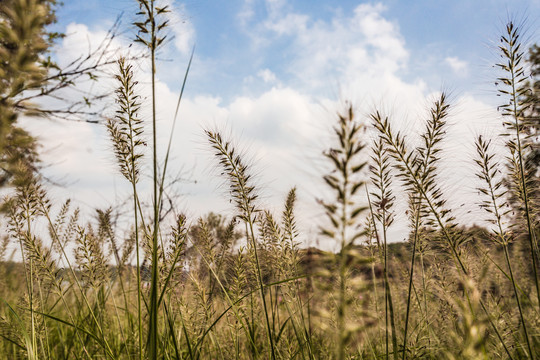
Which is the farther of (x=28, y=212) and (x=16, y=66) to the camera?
(x=28, y=212)

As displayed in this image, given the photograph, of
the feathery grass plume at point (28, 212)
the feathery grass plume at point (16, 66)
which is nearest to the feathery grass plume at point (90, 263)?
the feathery grass plume at point (28, 212)

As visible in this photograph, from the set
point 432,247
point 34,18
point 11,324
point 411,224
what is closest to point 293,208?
point 411,224

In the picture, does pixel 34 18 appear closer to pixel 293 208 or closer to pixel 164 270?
pixel 164 270

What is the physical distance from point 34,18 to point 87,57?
295 inches

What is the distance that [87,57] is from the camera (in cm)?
798

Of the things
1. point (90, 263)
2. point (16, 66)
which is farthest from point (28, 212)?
point (16, 66)

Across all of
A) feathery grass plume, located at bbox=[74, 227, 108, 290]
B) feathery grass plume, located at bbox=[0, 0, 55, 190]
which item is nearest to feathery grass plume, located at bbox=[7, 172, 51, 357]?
feathery grass plume, located at bbox=[74, 227, 108, 290]

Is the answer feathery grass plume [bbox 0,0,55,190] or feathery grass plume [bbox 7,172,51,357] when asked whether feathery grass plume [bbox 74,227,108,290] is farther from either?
feathery grass plume [bbox 0,0,55,190]

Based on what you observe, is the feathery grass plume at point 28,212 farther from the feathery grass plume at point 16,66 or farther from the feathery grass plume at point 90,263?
the feathery grass plume at point 16,66

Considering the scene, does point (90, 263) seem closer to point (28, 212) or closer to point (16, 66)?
point (28, 212)

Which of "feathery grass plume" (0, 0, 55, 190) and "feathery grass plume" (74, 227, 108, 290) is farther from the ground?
"feathery grass plume" (0, 0, 55, 190)

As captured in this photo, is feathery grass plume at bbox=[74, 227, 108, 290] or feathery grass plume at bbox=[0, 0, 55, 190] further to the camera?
feathery grass plume at bbox=[74, 227, 108, 290]

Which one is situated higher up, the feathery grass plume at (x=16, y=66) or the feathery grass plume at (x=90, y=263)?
the feathery grass plume at (x=16, y=66)

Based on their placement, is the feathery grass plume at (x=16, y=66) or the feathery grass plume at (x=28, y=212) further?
the feathery grass plume at (x=28, y=212)
